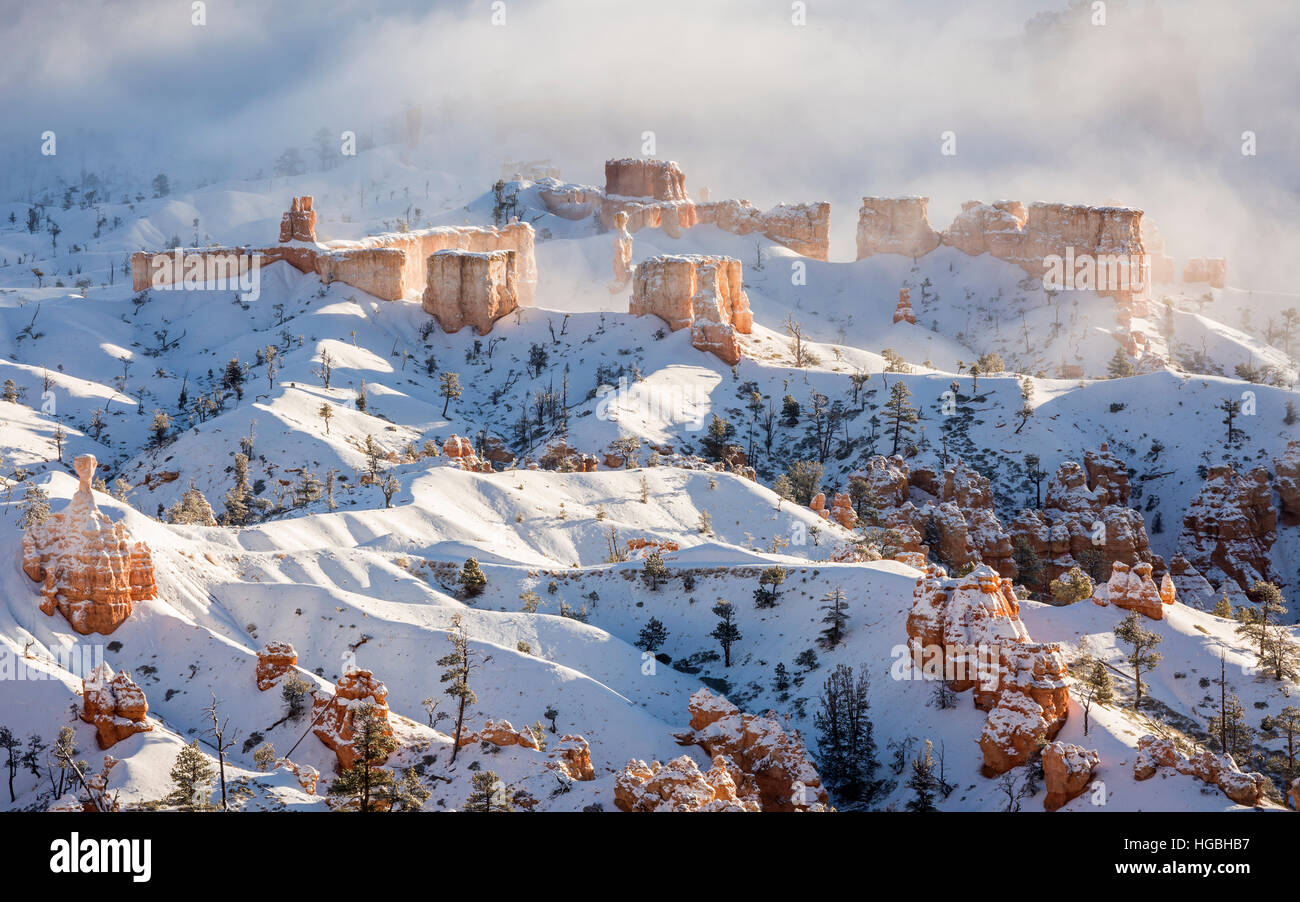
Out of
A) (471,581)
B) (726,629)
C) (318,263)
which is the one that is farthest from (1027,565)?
(318,263)

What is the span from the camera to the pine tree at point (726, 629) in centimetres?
6462

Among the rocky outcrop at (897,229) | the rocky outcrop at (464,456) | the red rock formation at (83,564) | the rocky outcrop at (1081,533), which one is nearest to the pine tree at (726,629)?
the red rock formation at (83,564)

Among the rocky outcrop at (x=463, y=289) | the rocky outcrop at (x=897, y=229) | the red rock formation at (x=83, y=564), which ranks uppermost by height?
the rocky outcrop at (x=897, y=229)

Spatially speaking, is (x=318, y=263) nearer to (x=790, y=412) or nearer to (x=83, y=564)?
(x=790, y=412)

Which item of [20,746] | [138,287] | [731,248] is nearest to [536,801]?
[20,746]

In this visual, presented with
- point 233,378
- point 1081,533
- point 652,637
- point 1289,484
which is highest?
point 233,378

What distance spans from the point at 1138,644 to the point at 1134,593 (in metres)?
4.60

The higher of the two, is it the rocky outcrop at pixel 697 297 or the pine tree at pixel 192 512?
the rocky outcrop at pixel 697 297

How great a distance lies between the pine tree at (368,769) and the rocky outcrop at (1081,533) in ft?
184

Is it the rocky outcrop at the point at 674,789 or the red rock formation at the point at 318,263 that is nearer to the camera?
the rocky outcrop at the point at 674,789

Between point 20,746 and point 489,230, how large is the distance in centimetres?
13256

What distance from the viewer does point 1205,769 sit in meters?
39.1

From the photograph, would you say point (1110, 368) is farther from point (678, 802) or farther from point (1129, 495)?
point (678, 802)

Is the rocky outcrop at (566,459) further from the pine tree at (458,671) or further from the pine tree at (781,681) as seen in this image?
the pine tree at (781,681)
